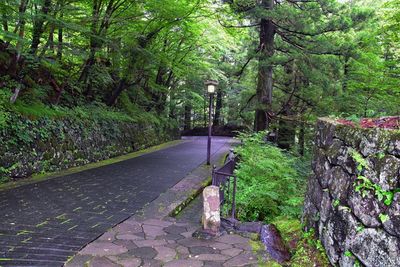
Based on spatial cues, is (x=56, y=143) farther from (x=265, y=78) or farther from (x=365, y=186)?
(x=365, y=186)

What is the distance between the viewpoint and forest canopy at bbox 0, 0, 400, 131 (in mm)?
7473

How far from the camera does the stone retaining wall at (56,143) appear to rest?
22.0ft

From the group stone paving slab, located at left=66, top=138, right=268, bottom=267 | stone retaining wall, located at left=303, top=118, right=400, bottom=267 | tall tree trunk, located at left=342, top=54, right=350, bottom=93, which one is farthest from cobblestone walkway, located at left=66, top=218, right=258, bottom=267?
tall tree trunk, located at left=342, top=54, right=350, bottom=93

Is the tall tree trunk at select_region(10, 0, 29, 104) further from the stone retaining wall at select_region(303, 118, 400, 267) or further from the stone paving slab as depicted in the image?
the stone retaining wall at select_region(303, 118, 400, 267)

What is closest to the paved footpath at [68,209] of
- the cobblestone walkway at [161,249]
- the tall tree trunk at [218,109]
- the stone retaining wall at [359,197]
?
the cobblestone walkway at [161,249]

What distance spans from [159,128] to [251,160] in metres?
10.9

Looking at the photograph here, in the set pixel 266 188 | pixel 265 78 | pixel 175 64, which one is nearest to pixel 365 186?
pixel 266 188

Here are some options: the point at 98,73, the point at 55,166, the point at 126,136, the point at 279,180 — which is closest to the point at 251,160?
the point at 279,180

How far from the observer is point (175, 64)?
13531 mm

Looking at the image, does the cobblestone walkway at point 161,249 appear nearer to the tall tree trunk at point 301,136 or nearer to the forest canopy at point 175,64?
the forest canopy at point 175,64

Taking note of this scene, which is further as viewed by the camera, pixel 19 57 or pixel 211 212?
pixel 19 57

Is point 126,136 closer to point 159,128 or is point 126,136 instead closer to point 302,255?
point 159,128

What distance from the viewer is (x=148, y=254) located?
3.61m

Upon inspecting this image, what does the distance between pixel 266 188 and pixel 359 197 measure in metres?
3.05
